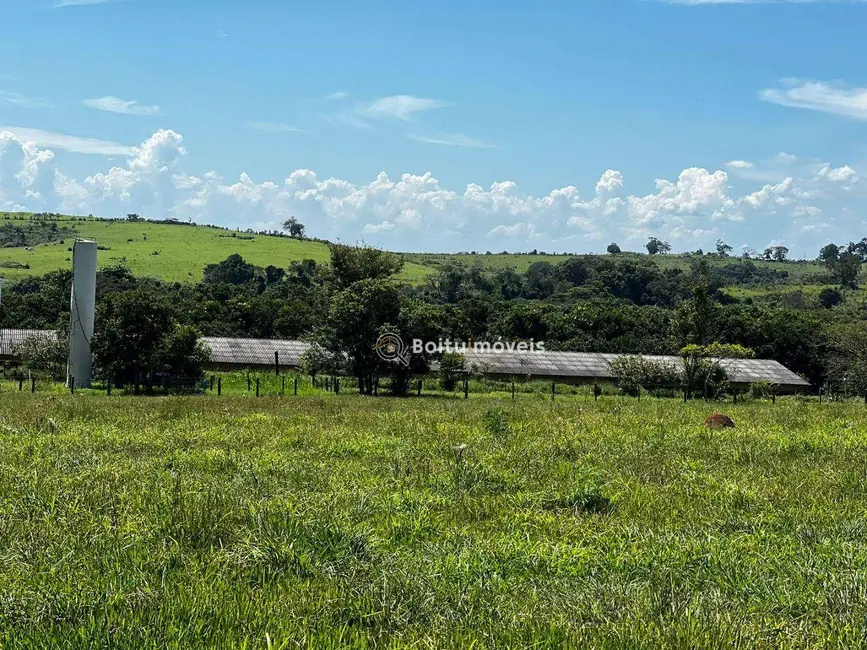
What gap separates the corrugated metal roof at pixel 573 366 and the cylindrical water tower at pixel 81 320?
29119mm

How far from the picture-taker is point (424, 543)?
23.4ft

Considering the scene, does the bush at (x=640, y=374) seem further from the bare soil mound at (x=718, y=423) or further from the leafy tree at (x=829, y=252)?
the leafy tree at (x=829, y=252)

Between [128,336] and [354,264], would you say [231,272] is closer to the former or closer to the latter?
[354,264]

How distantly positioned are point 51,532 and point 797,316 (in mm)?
76781

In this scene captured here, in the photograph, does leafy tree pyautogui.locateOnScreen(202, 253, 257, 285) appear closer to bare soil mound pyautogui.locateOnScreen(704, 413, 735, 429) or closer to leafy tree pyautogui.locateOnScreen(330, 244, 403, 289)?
leafy tree pyautogui.locateOnScreen(330, 244, 403, 289)

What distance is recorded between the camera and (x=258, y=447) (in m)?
12.7

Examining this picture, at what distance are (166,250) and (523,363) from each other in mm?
83749

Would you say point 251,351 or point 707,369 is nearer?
point 707,369

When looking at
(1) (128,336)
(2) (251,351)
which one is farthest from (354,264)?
(1) (128,336)

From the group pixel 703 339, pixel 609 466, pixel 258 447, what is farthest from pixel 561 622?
pixel 703 339

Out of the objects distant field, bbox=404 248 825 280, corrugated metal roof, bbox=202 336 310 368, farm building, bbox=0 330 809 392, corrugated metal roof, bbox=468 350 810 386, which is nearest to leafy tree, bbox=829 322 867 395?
farm building, bbox=0 330 809 392

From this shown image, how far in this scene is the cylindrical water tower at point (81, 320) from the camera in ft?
115

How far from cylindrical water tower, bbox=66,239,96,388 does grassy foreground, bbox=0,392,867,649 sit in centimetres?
2338

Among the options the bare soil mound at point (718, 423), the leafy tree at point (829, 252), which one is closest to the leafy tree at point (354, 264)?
the bare soil mound at point (718, 423)
